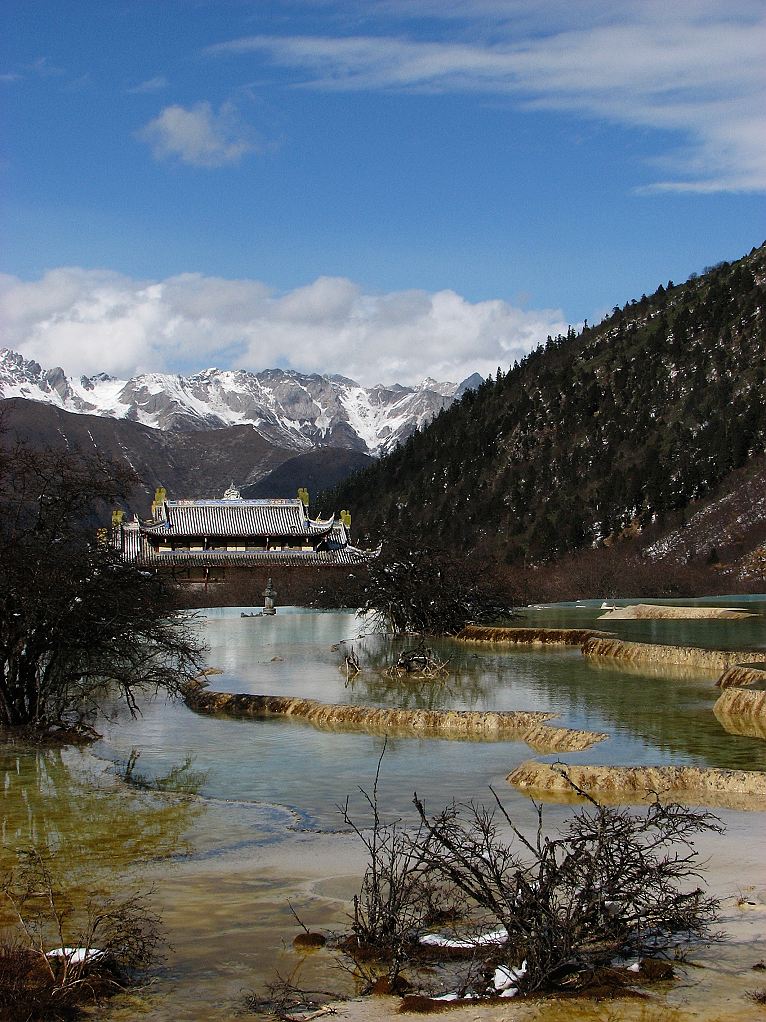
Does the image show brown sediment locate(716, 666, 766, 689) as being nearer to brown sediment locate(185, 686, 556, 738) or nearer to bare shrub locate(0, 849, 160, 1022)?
brown sediment locate(185, 686, 556, 738)

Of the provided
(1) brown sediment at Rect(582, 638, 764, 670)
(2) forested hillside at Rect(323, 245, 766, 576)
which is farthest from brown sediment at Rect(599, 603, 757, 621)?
(2) forested hillside at Rect(323, 245, 766, 576)

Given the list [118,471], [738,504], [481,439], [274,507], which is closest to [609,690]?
[118,471]

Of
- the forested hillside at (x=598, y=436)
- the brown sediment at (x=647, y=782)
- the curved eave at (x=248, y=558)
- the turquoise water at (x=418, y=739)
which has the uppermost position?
the forested hillside at (x=598, y=436)

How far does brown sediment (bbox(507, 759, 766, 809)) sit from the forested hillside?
88.0 m

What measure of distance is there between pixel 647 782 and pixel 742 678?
1448 centimetres

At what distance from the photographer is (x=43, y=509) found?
26984mm

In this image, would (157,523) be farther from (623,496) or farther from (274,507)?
(623,496)

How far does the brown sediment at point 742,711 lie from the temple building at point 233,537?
7639 cm

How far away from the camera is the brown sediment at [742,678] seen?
109ft

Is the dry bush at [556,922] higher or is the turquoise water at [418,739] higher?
the dry bush at [556,922]

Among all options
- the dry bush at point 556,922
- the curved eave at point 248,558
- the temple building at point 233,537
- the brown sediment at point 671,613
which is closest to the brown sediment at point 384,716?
the dry bush at point 556,922

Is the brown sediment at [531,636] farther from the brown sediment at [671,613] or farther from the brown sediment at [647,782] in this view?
the brown sediment at [647,782]

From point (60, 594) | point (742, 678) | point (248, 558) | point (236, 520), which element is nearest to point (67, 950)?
point (60, 594)

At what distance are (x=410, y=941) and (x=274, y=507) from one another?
11188 cm
